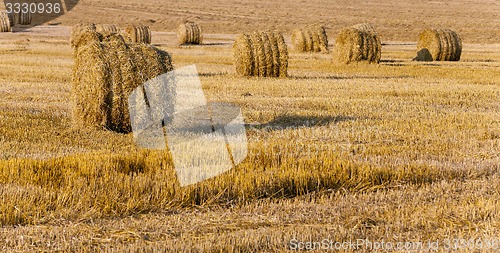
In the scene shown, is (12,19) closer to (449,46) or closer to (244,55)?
(449,46)

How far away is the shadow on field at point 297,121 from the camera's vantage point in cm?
1004

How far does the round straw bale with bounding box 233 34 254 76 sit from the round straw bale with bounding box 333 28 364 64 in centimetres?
455

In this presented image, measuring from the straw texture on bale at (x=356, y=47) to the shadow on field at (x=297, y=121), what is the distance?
10.3 m

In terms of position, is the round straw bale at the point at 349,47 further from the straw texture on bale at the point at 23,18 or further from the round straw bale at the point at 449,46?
the straw texture on bale at the point at 23,18

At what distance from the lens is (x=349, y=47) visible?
69.2 ft

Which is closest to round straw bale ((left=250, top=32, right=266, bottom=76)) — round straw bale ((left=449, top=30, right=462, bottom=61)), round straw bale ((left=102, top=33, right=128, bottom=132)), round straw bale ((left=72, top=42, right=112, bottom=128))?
round straw bale ((left=102, top=33, right=128, bottom=132))

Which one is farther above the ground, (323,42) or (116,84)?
(116,84)

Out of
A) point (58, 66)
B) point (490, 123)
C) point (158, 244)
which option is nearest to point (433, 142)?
point (490, 123)

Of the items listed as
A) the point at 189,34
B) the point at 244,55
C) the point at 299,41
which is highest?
the point at 244,55

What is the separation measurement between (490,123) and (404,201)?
512 cm

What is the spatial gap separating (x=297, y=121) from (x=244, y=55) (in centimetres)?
706

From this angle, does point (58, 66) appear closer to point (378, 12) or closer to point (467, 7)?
point (378, 12)

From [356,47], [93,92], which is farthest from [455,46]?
[93,92]

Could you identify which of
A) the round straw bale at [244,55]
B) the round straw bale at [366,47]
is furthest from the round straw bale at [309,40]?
the round straw bale at [244,55]
